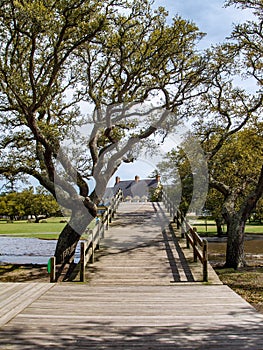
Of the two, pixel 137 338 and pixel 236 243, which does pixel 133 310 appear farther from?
pixel 236 243

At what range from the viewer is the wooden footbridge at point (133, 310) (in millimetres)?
5652

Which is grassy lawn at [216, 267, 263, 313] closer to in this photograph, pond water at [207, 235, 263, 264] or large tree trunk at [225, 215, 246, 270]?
large tree trunk at [225, 215, 246, 270]

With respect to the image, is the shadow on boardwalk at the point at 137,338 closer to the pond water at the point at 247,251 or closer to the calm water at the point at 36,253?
the calm water at the point at 36,253

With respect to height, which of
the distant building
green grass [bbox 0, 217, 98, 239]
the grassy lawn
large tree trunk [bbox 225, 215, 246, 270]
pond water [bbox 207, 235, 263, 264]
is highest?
the distant building

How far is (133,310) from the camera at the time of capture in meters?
7.46

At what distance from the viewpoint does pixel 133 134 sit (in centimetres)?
1789

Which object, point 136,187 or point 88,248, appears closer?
point 88,248

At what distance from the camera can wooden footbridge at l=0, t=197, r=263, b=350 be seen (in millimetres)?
5652

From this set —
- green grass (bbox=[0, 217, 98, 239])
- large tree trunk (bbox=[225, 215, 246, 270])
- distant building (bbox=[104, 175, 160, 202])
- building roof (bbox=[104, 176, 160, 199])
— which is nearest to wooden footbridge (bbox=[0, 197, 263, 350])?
large tree trunk (bbox=[225, 215, 246, 270])

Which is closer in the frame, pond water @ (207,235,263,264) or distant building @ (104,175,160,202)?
pond water @ (207,235,263,264)

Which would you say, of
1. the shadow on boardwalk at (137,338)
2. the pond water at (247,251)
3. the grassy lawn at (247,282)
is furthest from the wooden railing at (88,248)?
the pond water at (247,251)

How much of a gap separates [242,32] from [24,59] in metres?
9.00

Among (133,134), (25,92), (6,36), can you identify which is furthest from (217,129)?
(6,36)

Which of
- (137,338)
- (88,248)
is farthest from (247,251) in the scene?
(137,338)
